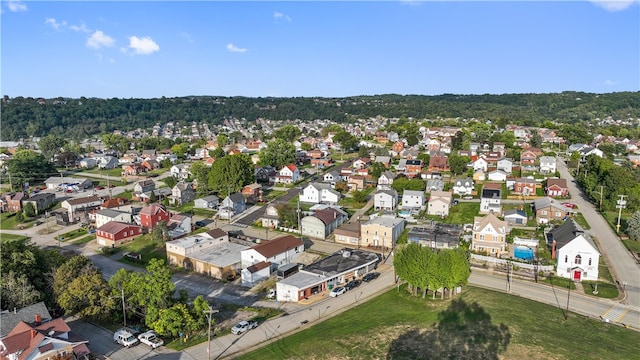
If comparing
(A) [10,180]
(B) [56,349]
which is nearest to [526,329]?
(B) [56,349]

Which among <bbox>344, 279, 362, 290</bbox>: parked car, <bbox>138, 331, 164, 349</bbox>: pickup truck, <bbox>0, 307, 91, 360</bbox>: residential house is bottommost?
<bbox>138, 331, 164, 349</bbox>: pickup truck

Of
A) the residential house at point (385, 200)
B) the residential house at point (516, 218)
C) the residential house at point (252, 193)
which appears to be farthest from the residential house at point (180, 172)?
the residential house at point (516, 218)

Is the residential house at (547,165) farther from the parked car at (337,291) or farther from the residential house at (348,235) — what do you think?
the parked car at (337,291)

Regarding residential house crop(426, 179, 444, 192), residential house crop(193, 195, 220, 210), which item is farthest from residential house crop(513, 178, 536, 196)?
residential house crop(193, 195, 220, 210)

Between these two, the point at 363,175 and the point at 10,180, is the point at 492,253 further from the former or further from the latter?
the point at 10,180

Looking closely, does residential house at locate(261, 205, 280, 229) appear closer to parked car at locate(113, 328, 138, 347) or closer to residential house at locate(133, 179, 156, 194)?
residential house at locate(133, 179, 156, 194)

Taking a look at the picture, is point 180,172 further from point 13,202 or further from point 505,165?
point 505,165
